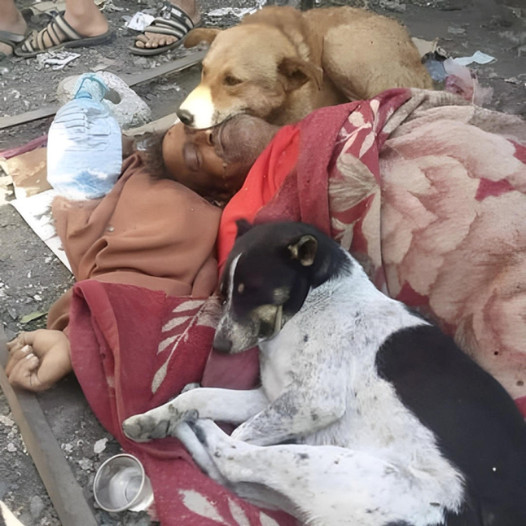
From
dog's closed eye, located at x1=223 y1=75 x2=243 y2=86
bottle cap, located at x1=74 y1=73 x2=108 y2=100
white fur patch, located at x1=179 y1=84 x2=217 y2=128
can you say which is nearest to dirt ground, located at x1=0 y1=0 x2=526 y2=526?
bottle cap, located at x1=74 y1=73 x2=108 y2=100

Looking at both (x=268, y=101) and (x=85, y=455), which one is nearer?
(x=85, y=455)

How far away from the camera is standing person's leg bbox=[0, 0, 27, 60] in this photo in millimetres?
5633

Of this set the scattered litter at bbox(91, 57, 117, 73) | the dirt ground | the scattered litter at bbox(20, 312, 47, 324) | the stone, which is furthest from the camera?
the scattered litter at bbox(91, 57, 117, 73)

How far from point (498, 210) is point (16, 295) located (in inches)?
86.5

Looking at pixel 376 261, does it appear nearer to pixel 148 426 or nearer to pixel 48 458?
pixel 148 426

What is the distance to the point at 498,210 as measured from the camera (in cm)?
242

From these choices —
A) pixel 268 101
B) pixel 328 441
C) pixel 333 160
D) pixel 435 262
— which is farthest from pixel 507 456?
pixel 268 101

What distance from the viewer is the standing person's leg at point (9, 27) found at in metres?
5.63

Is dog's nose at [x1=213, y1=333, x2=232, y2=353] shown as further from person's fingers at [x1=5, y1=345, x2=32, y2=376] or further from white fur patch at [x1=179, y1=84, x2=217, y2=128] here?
white fur patch at [x1=179, y1=84, x2=217, y2=128]

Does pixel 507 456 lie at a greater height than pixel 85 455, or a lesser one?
greater

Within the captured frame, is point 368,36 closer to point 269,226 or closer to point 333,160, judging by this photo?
point 333,160

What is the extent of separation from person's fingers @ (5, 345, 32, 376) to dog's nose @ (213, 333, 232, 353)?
2.57 ft

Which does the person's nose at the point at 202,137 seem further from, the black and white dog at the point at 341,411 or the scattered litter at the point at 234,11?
the scattered litter at the point at 234,11

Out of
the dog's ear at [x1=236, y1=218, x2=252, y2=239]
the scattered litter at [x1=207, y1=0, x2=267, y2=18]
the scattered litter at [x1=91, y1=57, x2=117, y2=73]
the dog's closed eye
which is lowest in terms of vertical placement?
the scattered litter at [x1=91, y1=57, x2=117, y2=73]
